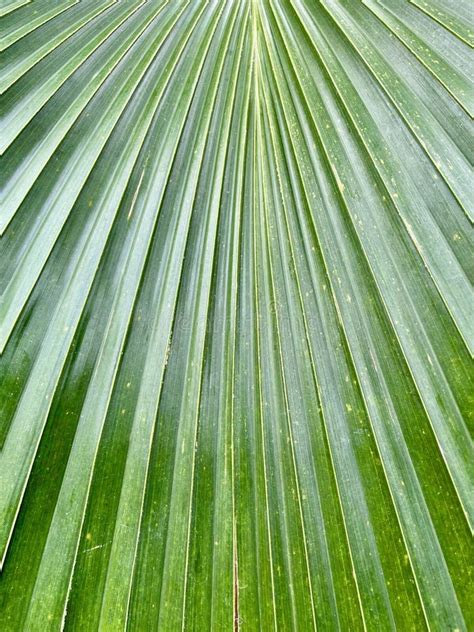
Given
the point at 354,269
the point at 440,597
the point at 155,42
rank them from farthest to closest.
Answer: the point at 155,42 → the point at 354,269 → the point at 440,597

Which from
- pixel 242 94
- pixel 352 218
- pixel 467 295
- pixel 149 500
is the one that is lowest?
pixel 149 500

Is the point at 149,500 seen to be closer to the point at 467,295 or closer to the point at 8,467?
the point at 8,467

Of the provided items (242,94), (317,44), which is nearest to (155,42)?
(242,94)

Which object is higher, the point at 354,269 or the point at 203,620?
the point at 354,269

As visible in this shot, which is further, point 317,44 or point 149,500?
point 317,44

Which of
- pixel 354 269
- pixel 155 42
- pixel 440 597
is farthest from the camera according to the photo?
pixel 155 42

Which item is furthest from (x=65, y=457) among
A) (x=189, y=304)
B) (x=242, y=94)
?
(x=242, y=94)
